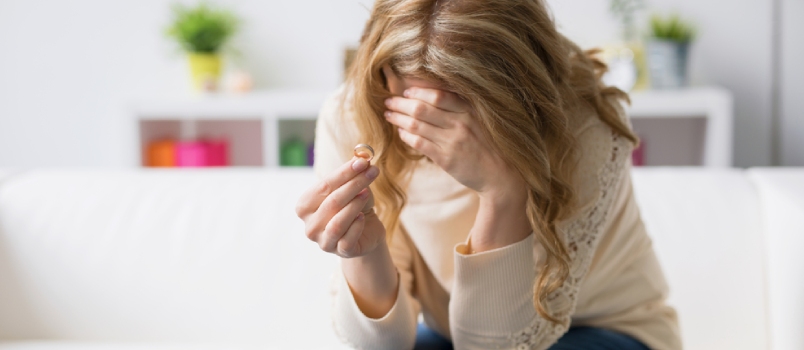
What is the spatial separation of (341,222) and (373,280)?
0.16 m

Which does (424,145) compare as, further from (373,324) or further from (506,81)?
(373,324)

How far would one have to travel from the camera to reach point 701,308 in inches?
51.3

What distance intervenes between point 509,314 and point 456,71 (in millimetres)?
339

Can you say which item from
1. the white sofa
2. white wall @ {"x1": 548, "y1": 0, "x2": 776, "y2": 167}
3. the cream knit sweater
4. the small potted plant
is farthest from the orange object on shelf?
the cream knit sweater

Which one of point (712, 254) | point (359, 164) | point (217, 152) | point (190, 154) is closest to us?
point (359, 164)

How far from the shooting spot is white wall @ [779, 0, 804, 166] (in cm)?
274

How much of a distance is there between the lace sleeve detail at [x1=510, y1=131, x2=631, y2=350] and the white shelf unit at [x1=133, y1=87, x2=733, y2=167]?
1.44 metres

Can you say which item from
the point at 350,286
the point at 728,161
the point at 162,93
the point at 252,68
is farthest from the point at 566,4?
the point at 350,286

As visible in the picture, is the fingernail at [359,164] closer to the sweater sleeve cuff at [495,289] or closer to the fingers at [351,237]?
the fingers at [351,237]

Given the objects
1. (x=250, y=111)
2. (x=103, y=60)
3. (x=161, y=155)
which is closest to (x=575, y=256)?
(x=250, y=111)

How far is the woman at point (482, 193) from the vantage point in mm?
870

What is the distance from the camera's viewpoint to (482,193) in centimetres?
94

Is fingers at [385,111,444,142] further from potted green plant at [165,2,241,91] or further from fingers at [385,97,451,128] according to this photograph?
potted green plant at [165,2,241,91]

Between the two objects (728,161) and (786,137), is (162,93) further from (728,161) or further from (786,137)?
(786,137)
